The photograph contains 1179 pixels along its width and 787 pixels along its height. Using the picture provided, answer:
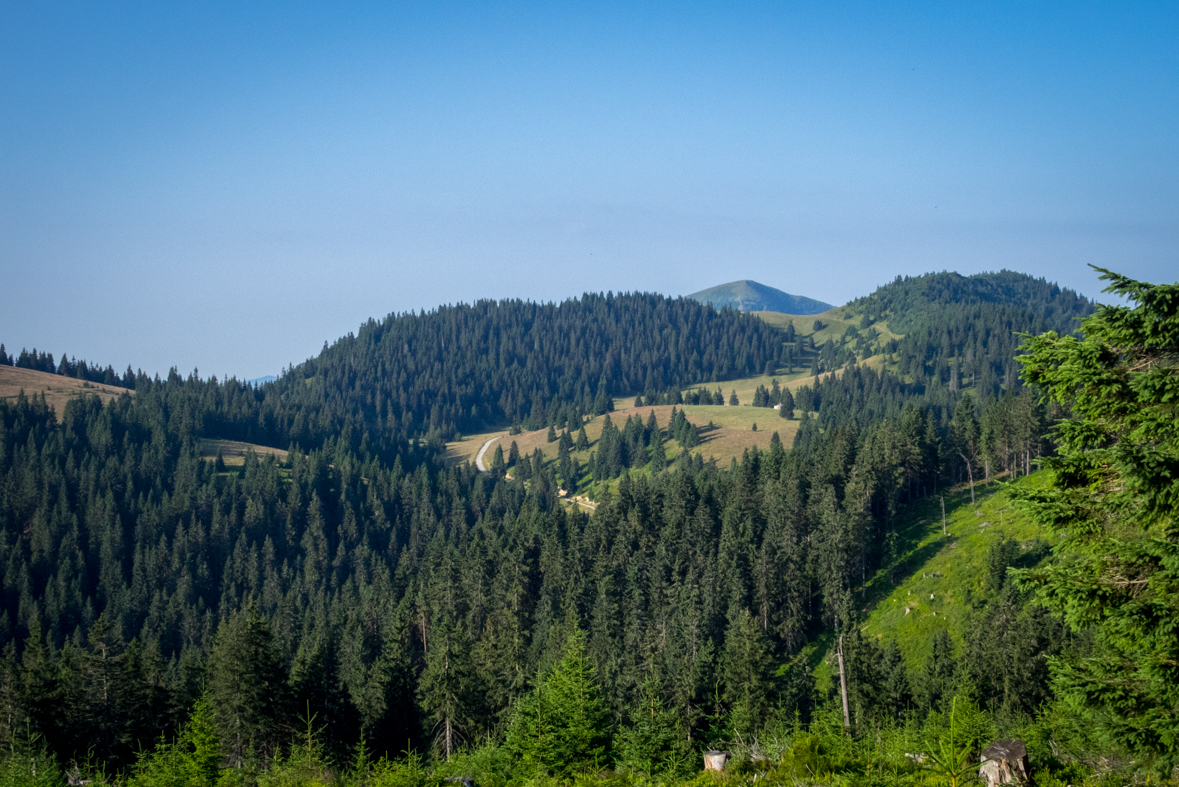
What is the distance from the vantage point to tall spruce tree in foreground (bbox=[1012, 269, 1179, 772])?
13.9 metres

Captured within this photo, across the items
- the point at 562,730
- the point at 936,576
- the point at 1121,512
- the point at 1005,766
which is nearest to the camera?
the point at 1121,512

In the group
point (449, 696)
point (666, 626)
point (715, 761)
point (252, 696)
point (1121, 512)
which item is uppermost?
point (1121, 512)

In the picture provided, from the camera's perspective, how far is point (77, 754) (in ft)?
151

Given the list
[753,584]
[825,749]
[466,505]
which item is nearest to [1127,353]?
[825,749]

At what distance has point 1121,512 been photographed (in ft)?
48.2

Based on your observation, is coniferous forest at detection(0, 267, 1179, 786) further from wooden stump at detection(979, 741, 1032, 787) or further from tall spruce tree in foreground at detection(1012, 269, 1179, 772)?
wooden stump at detection(979, 741, 1032, 787)

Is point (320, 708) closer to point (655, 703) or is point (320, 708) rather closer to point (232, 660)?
point (232, 660)

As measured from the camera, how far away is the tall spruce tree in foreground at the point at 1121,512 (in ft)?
45.4

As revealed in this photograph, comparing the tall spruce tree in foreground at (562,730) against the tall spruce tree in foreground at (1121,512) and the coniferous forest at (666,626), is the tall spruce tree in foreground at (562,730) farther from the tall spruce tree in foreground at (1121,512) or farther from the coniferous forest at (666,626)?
the tall spruce tree in foreground at (1121,512)

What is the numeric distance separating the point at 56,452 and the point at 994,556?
21834 cm

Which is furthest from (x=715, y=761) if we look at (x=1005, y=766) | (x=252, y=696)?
(x=252, y=696)

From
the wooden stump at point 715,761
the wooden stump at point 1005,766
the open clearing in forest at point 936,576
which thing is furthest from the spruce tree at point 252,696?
the open clearing in forest at point 936,576

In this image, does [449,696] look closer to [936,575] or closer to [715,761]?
[715,761]

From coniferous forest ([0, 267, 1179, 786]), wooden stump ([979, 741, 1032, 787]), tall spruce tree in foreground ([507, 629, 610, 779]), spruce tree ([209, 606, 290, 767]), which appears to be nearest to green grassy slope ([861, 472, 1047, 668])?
coniferous forest ([0, 267, 1179, 786])
